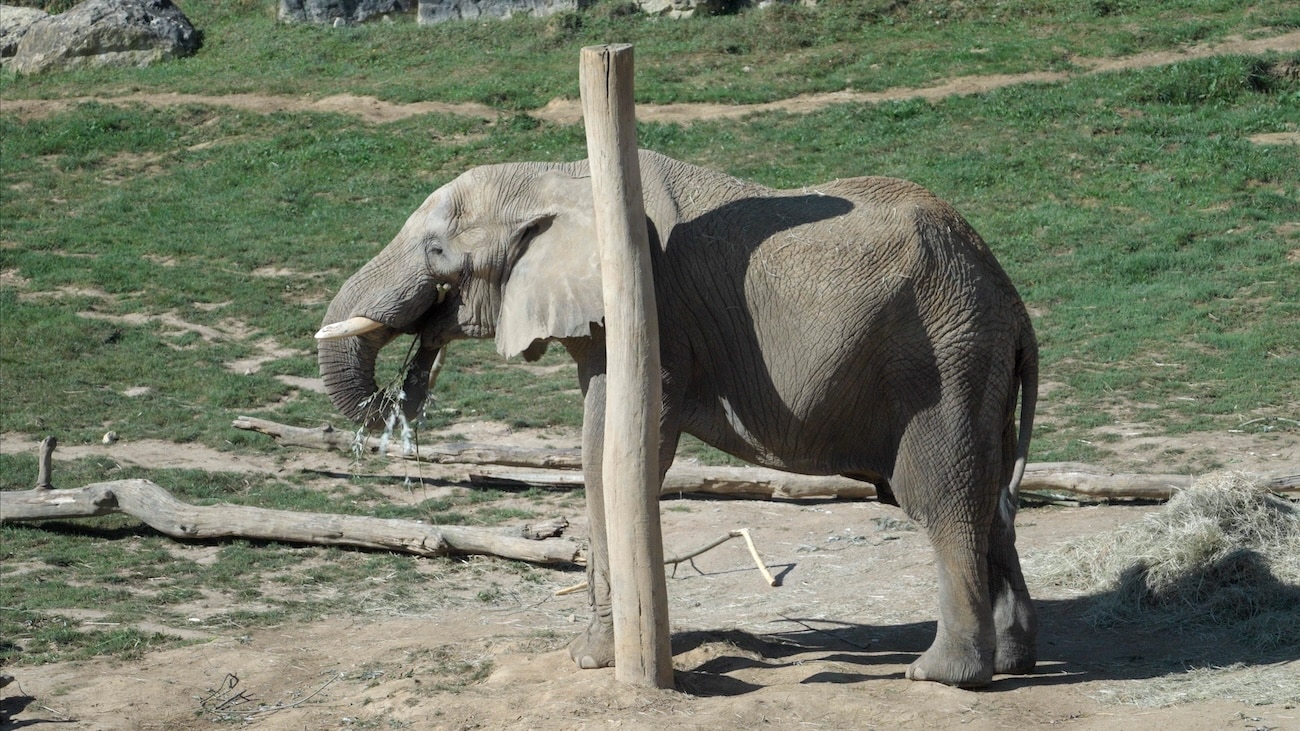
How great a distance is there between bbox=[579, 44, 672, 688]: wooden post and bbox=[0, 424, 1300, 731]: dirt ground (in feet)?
1.01

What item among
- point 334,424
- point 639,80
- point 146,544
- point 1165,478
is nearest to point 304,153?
point 639,80

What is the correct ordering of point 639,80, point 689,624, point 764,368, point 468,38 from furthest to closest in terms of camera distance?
point 468,38
point 639,80
point 689,624
point 764,368

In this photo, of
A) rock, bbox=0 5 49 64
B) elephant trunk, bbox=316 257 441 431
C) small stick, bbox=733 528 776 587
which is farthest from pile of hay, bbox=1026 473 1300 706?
rock, bbox=0 5 49 64

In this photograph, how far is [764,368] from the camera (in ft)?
21.0

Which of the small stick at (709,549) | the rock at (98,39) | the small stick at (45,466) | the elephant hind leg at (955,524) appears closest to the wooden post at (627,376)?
the elephant hind leg at (955,524)

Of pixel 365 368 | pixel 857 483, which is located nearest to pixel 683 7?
pixel 857 483

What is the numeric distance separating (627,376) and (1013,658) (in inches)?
92.2

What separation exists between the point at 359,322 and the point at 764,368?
6.04 ft

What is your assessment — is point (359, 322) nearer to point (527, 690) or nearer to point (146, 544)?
point (527, 690)

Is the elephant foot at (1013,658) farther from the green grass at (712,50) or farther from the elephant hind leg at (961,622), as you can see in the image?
the green grass at (712,50)

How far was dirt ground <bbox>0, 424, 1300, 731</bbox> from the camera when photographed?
5.99 m

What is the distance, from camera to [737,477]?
10016 millimetres

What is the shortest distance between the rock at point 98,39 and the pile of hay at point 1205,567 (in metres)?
21.8

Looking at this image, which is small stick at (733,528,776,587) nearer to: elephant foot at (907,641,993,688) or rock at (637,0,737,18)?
elephant foot at (907,641,993,688)
